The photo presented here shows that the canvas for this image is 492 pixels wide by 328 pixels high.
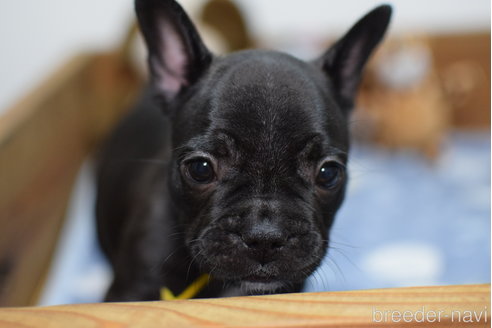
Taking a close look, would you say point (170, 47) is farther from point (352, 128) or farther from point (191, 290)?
point (352, 128)

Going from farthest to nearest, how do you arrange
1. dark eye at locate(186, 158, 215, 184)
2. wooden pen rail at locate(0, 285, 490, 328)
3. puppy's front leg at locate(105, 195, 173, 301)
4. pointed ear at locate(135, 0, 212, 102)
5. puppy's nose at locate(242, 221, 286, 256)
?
puppy's front leg at locate(105, 195, 173, 301) < pointed ear at locate(135, 0, 212, 102) < dark eye at locate(186, 158, 215, 184) < puppy's nose at locate(242, 221, 286, 256) < wooden pen rail at locate(0, 285, 490, 328)

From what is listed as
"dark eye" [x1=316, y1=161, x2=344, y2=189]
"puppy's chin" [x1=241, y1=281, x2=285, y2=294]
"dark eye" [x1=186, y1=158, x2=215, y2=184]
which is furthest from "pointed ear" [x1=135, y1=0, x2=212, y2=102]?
"puppy's chin" [x1=241, y1=281, x2=285, y2=294]

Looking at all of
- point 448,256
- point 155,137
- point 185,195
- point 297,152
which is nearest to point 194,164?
point 185,195

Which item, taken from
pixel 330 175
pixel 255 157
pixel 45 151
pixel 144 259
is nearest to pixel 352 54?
pixel 330 175

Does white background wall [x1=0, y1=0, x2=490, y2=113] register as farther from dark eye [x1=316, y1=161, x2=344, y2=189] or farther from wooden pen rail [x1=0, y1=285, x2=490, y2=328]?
wooden pen rail [x1=0, y1=285, x2=490, y2=328]

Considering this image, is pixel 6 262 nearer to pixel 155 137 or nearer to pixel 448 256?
pixel 155 137

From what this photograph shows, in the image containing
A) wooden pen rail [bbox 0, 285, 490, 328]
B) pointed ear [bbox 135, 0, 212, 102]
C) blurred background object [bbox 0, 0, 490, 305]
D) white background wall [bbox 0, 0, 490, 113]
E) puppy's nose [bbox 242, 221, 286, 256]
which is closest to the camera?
wooden pen rail [bbox 0, 285, 490, 328]
